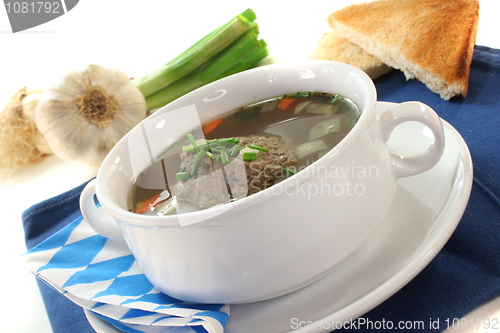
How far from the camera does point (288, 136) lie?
121 centimetres

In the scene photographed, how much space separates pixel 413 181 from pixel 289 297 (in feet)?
1.54

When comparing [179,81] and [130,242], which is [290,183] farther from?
[179,81]

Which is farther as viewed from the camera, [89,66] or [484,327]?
[89,66]

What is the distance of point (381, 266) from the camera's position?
833 mm

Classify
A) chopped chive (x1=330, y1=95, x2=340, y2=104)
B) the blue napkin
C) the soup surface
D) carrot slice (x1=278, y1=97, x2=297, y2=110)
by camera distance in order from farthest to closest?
carrot slice (x1=278, y1=97, x2=297, y2=110) → chopped chive (x1=330, y1=95, x2=340, y2=104) → the soup surface → the blue napkin

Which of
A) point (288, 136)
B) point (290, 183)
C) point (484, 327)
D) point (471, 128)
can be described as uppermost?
point (290, 183)

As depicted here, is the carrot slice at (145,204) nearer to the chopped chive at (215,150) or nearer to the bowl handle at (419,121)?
the chopped chive at (215,150)

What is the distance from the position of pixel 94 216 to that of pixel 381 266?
77 centimetres

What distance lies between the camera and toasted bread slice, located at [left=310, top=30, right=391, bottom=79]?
1997 mm

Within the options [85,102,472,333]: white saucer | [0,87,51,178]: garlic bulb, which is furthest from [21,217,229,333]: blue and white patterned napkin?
[0,87,51,178]: garlic bulb

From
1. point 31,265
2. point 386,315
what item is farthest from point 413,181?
point 31,265

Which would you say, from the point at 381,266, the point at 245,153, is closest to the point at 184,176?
the point at 245,153

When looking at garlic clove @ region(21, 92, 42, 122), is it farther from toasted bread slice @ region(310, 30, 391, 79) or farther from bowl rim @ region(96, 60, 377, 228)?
toasted bread slice @ region(310, 30, 391, 79)

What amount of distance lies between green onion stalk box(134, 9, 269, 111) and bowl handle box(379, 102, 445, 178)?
1.54 m
